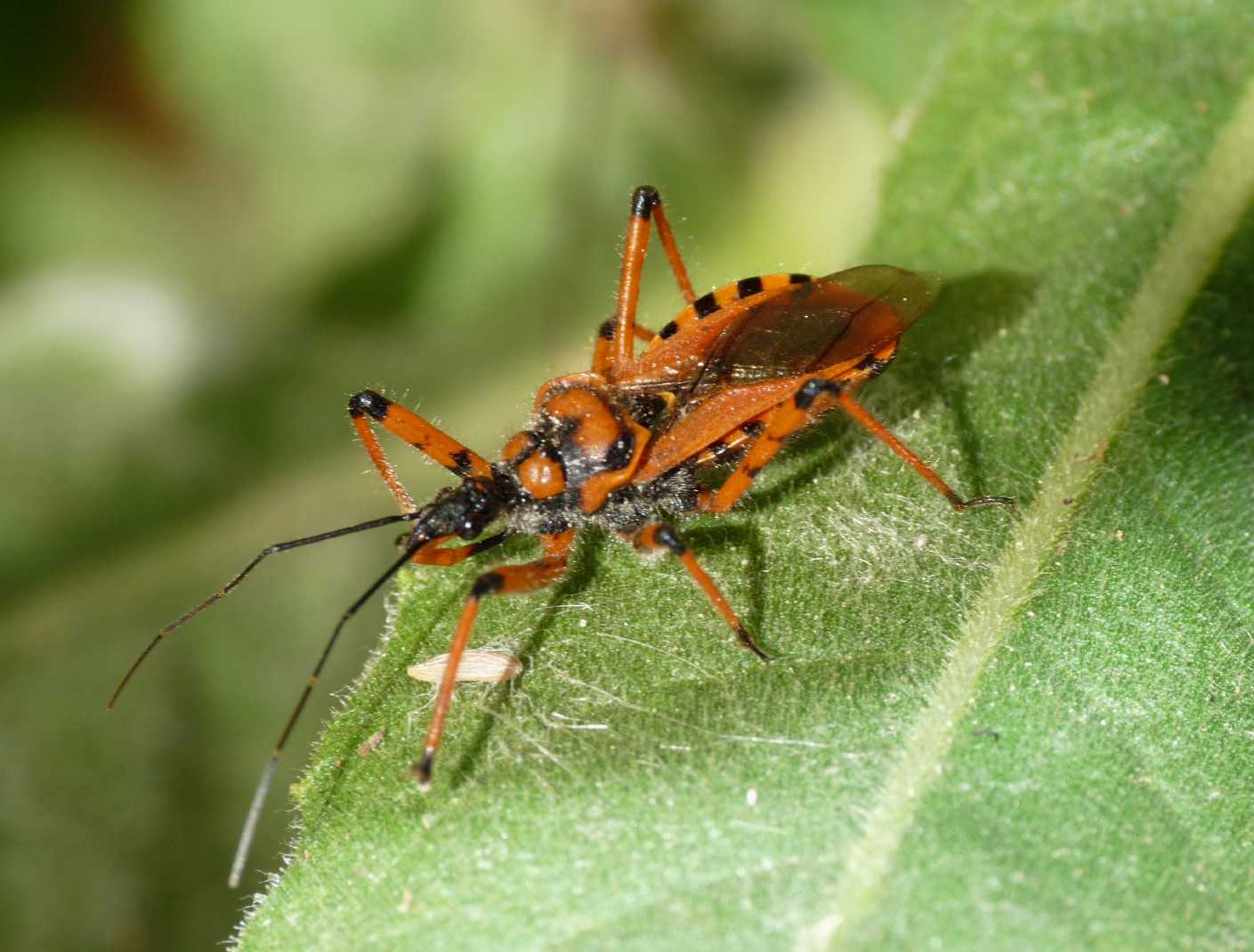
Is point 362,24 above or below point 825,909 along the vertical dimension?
above

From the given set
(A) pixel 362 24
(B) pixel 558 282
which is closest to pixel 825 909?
(B) pixel 558 282

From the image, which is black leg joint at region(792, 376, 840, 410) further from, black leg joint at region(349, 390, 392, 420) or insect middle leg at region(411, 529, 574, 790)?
black leg joint at region(349, 390, 392, 420)

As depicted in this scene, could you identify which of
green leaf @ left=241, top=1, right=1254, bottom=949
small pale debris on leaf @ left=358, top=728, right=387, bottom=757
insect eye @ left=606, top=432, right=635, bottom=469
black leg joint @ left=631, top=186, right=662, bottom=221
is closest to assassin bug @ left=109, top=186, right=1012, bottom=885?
insect eye @ left=606, top=432, right=635, bottom=469

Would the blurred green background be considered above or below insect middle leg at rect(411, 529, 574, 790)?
above

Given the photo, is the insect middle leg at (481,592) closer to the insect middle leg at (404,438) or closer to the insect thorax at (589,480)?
the insect thorax at (589,480)

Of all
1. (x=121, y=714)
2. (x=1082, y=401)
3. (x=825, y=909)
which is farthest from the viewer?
(x=121, y=714)

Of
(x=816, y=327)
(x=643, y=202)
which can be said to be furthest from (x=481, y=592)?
(x=643, y=202)

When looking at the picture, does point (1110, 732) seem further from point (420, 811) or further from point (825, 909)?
point (420, 811)
